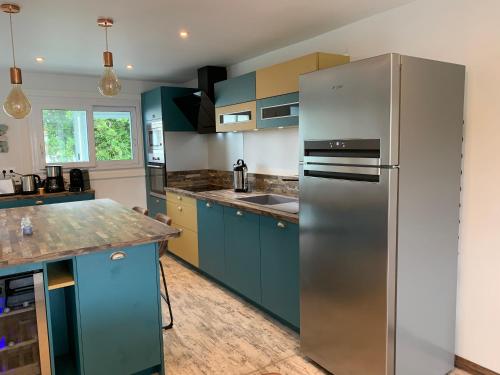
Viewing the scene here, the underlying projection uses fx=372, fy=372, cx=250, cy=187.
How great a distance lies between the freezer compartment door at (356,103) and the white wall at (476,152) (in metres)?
0.71

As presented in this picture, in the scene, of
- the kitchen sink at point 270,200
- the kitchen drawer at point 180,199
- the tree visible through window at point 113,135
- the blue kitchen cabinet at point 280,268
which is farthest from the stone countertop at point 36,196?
the blue kitchen cabinet at point 280,268

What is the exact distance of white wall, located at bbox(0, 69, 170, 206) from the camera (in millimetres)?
4410

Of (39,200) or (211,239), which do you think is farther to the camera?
(39,200)

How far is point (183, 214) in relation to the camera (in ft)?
14.2

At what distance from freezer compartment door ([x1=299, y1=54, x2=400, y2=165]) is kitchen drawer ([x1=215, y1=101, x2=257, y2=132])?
121 cm

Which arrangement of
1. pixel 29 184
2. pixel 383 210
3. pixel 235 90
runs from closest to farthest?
pixel 383 210 → pixel 235 90 → pixel 29 184

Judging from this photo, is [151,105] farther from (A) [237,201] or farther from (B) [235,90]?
(A) [237,201]

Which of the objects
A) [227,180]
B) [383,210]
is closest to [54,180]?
[227,180]

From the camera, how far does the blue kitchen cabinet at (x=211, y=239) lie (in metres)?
3.61

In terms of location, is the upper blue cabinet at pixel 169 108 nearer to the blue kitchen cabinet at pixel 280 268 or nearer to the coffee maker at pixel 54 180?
the coffee maker at pixel 54 180

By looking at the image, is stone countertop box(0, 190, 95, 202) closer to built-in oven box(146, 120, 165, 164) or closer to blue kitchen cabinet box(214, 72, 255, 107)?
built-in oven box(146, 120, 165, 164)

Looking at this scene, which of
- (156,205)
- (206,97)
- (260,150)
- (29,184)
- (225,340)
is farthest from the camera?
(156,205)

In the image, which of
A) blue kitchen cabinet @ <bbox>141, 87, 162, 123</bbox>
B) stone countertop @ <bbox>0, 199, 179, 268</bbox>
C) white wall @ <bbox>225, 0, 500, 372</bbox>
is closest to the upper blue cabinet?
blue kitchen cabinet @ <bbox>141, 87, 162, 123</bbox>

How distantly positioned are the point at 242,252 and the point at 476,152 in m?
1.94
